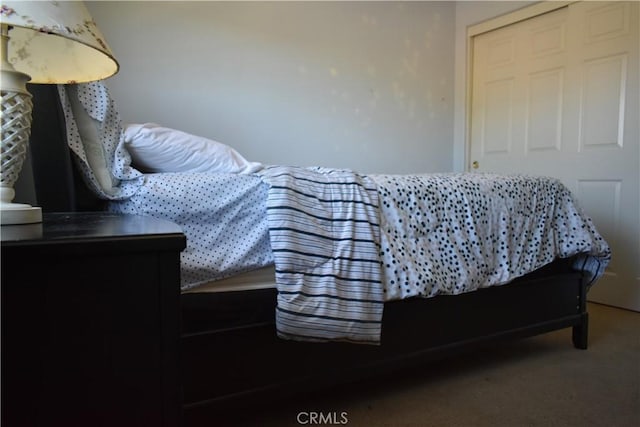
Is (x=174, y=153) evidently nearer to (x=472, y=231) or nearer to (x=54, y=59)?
(x=54, y=59)

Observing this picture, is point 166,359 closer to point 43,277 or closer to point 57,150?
point 43,277

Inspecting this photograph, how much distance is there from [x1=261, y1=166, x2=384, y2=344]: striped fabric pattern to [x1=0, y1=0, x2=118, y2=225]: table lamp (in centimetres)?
54

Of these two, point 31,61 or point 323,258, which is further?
point 323,258

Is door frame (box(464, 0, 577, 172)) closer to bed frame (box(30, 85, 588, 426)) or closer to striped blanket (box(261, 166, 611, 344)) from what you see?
striped blanket (box(261, 166, 611, 344))

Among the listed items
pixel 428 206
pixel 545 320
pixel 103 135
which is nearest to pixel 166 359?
pixel 103 135

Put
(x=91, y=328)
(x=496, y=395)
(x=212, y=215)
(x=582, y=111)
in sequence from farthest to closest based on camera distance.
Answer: (x=582, y=111) < (x=496, y=395) < (x=212, y=215) < (x=91, y=328)

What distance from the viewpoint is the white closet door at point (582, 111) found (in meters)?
2.55

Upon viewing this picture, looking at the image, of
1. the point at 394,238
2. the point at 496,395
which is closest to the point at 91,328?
the point at 394,238

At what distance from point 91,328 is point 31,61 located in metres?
0.75

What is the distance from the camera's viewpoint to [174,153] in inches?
54.7

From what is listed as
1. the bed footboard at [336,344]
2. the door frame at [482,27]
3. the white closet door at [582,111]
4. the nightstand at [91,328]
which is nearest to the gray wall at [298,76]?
the door frame at [482,27]

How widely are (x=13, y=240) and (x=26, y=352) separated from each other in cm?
14

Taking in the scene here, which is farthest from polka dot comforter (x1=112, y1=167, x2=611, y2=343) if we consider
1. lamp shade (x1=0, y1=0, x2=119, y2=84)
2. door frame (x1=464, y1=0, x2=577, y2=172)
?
door frame (x1=464, y1=0, x2=577, y2=172)

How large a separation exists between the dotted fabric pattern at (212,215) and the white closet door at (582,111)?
94.2 inches
